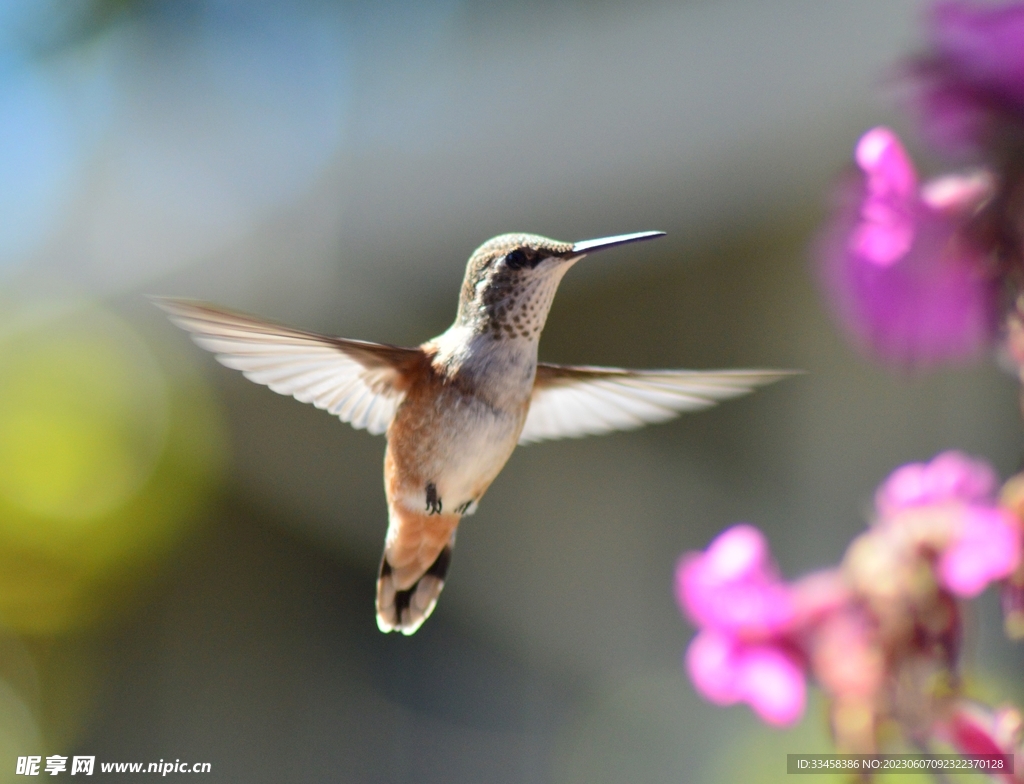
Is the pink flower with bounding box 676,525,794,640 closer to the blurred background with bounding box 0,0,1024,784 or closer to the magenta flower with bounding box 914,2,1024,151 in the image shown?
the magenta flower with bounding box 914,2,1024,151

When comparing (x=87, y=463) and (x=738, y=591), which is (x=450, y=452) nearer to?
(x=738, y=591)

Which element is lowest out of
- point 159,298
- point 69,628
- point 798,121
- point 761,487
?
point 159,298

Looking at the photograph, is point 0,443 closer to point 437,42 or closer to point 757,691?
point 437,42

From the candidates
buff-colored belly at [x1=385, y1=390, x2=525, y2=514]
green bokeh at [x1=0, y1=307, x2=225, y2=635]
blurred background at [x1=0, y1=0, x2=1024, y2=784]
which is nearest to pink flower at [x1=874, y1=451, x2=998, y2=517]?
buff-colored belly at [x1=385, y1=390, x2=525, y2=514]

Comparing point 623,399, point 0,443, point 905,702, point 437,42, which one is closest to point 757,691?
point 905,702

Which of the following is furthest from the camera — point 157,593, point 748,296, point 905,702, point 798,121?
point 157,593

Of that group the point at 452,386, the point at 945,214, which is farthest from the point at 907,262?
the point at 452,386

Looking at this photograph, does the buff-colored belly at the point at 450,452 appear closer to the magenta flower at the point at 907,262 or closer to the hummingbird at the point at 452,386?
the hummingbird at the point at 452,386
